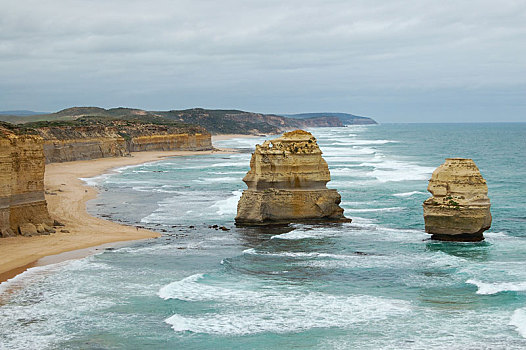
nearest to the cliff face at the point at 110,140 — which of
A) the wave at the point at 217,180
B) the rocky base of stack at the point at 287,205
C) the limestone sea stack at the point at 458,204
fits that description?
the wave at the point at 217,180

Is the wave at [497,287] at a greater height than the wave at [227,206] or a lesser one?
lesser

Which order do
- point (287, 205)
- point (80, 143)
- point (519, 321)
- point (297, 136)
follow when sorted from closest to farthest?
point (519, 321), point (287, 205), point (297, 136), point (80, 143)

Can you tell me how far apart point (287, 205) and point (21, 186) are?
36.4 feet

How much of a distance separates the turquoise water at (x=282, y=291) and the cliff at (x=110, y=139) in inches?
1782

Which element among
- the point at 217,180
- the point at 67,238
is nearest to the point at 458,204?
the point at 67,238

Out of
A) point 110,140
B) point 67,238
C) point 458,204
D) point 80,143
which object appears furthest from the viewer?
point 110,140

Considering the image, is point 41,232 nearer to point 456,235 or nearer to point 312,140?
point 312,140

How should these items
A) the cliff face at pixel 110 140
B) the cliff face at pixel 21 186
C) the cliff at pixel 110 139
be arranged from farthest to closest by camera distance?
the cliff at pixel 110 139
the cliff face at pixel 110 140
the cliff face at pixel 21 186

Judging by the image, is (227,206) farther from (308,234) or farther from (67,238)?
(67,238)

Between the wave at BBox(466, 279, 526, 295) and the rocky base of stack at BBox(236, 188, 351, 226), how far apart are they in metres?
10.3

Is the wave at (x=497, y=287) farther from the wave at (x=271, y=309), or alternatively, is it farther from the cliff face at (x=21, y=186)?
the cliff face at (x=21, y=186)

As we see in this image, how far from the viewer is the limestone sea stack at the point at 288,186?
95.1 ft

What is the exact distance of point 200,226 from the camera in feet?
101

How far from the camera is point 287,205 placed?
1145 inches
